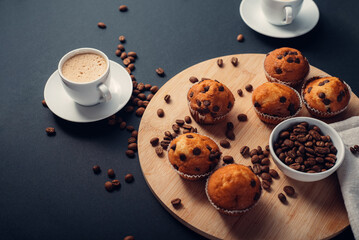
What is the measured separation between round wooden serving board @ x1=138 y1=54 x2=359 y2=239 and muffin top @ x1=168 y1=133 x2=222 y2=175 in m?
0.15

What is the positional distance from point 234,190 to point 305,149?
0.51 m

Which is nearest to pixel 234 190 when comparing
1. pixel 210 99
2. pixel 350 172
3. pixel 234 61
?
pixel 210 99

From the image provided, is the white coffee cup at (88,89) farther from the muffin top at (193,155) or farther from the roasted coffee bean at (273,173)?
the roasted coffee bean at (273,173)

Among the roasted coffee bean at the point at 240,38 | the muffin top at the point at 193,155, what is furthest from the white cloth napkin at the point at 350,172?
the roasted coffee bean at the point at 240,38

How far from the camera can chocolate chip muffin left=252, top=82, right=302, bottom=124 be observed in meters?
2.31

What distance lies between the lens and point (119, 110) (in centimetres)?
277

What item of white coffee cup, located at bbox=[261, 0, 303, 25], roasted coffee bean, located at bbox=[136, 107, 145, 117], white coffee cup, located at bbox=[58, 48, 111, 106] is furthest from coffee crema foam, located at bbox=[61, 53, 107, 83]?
white coffee cup, located at bbox=[261, 0, 303, 25]

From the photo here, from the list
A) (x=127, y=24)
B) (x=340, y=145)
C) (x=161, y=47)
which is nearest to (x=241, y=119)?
(x=340, y=145)

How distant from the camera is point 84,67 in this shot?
2.57 metres

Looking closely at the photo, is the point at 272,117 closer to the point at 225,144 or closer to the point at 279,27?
the point at 225,144

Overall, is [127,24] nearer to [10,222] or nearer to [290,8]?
[290,8]

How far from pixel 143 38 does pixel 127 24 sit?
227 millimetres

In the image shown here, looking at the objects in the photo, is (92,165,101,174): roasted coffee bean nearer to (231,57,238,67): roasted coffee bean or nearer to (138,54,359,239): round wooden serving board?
(138,54,359,239): round wooden serving board

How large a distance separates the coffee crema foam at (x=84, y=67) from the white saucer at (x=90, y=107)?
9.1 inches
